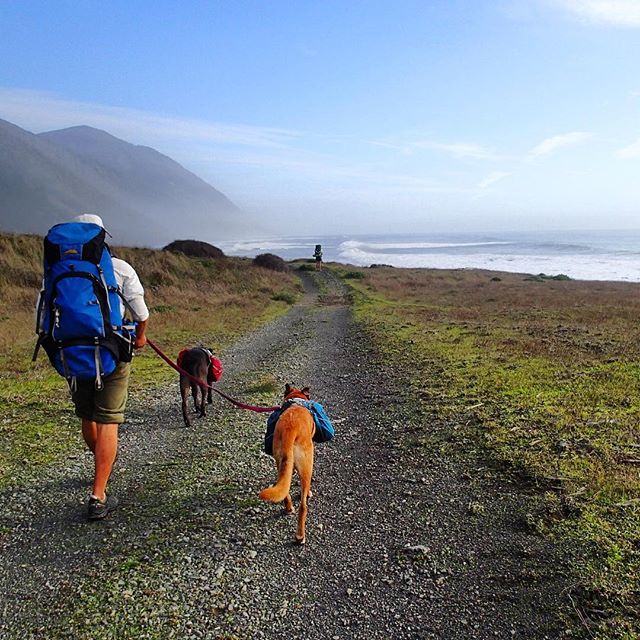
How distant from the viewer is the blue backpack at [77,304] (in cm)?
357

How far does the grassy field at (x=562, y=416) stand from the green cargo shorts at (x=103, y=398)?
367 cm

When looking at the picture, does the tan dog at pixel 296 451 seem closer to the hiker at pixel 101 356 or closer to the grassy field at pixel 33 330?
the hiker at pixel 101 356

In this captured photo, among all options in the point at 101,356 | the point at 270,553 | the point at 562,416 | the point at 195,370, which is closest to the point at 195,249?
the point at 195,370

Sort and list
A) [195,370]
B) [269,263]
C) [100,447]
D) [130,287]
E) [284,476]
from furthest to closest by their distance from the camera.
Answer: [269,263] → [195,370] → [100,447] → [130,287] → [284,476]

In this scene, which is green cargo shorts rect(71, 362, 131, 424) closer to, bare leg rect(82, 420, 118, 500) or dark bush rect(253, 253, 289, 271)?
bare leg rect(82, 420, 118, 500)

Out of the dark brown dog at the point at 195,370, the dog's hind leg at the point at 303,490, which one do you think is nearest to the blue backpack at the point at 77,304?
Result: the dog's hind leg at the point at 303,490

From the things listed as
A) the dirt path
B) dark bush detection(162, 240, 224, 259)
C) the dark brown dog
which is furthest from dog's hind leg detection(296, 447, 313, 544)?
dark bush detection(162, 240, 224, 259)

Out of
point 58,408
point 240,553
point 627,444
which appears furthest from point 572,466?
point 58,408

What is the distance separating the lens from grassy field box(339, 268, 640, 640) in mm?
3277

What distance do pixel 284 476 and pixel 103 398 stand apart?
5.89 feet

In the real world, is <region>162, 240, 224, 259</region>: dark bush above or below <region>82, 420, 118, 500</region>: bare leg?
above

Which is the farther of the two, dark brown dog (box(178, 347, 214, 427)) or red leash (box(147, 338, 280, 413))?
dark brown dog (box(178, 347, 214, 427))

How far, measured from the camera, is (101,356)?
3.73 m

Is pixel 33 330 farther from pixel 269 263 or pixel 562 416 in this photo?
pixel 269 263
